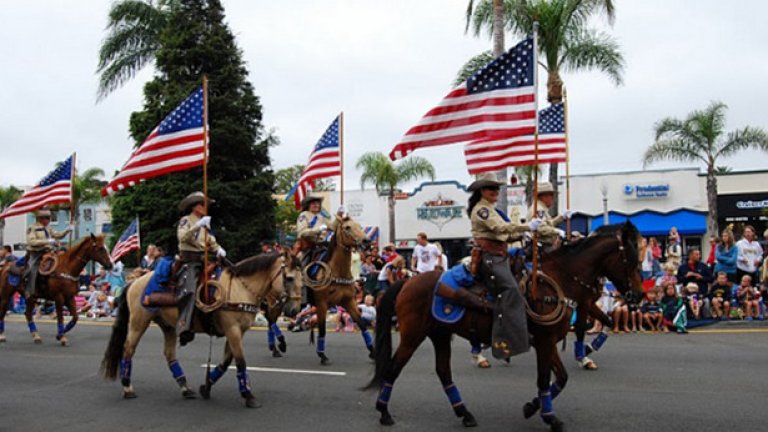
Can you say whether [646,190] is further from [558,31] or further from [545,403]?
[545,403]

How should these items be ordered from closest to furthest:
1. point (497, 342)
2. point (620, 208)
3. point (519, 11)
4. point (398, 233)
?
1. point (497, 342)
2. point (519, 11)
3. point (620, 208)
4. point (398, 233)

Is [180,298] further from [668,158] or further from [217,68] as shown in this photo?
[668,158]

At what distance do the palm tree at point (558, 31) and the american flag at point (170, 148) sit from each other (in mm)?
14282

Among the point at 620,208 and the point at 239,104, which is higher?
the point at 239,104

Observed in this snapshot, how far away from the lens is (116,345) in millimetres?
9742

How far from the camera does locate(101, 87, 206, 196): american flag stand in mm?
10164

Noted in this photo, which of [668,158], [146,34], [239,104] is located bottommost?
[668,158]

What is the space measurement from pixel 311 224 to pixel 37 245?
7.08m

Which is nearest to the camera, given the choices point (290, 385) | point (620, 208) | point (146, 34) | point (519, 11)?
point (290, 385)

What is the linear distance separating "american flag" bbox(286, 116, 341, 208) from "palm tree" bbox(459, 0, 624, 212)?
30.0ft

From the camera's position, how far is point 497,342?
7.13m

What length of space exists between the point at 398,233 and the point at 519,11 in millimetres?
24455

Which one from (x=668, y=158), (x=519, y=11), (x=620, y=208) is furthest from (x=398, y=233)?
(x=519, y=11)

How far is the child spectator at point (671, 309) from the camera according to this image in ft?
48.3
